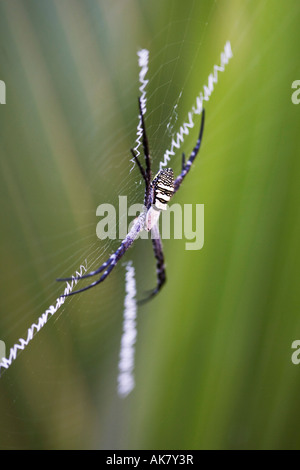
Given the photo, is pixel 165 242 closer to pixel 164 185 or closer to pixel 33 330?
pixel 164 185

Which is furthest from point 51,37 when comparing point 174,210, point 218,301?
point 218,301

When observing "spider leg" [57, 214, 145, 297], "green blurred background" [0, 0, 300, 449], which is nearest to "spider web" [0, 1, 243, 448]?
"green blurred background" [0, 0, 300, 449]
